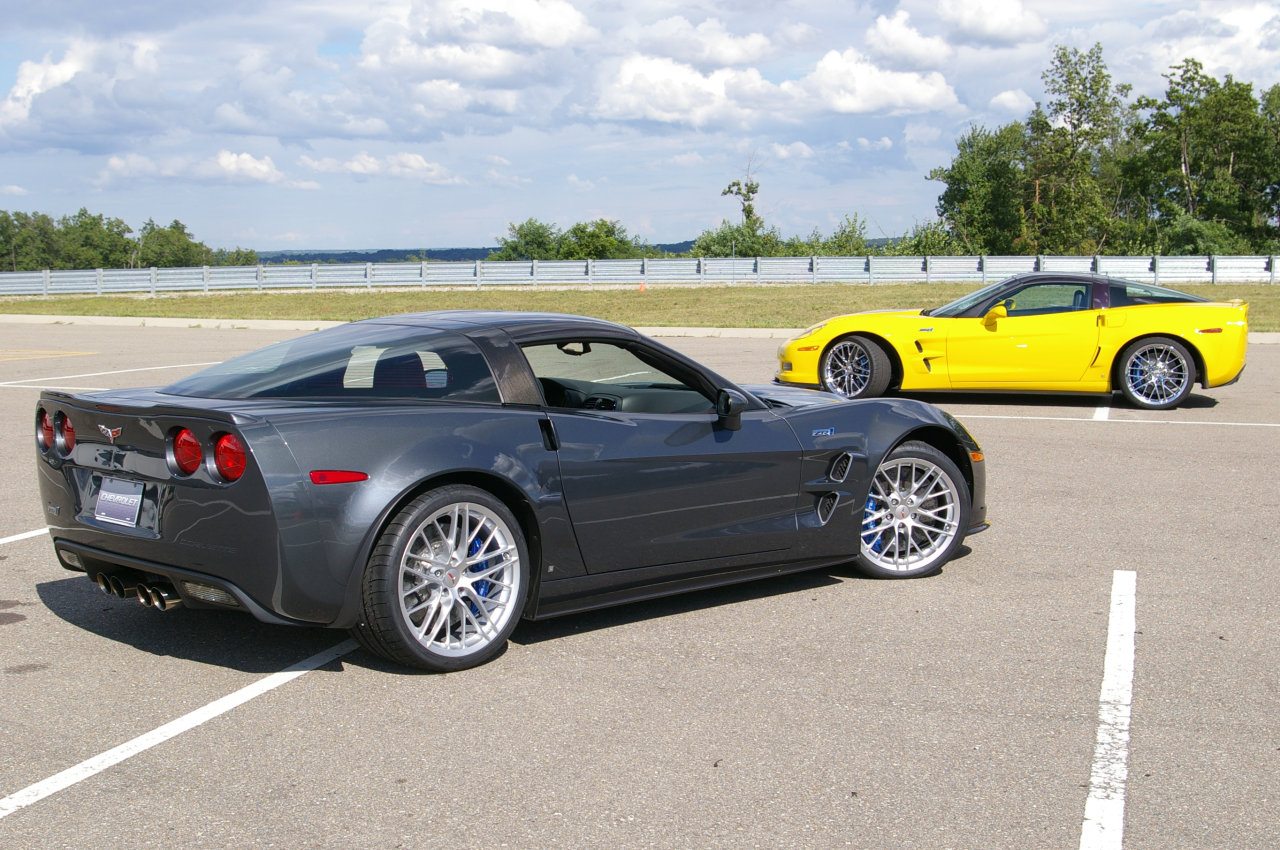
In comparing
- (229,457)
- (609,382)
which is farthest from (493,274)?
(229,457)

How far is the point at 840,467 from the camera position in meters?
6.07

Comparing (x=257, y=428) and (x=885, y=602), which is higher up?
(x=257, y=428)

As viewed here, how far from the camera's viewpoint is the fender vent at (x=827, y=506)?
6.00 metres

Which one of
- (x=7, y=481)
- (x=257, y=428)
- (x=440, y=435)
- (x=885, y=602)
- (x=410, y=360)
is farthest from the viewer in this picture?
(x=7, y=481)

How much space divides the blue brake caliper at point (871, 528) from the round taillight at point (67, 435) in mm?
3457

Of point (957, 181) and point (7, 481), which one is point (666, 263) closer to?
point (7, 481)

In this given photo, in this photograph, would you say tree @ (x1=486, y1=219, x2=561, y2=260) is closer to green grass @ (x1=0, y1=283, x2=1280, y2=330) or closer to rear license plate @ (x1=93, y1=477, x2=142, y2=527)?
green grass @ (x1=0, y1=283, x2=1280, y2=330)

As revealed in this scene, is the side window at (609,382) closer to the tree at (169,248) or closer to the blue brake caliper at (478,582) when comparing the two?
the blue brake caliper at (478,582)

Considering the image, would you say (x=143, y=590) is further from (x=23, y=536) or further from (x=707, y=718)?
(x=23, y=536)

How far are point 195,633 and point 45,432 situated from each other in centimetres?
100

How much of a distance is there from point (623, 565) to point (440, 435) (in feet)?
3.23

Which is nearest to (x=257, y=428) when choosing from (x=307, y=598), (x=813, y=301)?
(x=307, y=598)

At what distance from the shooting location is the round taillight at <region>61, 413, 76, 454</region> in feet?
17.0

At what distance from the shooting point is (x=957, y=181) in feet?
268
